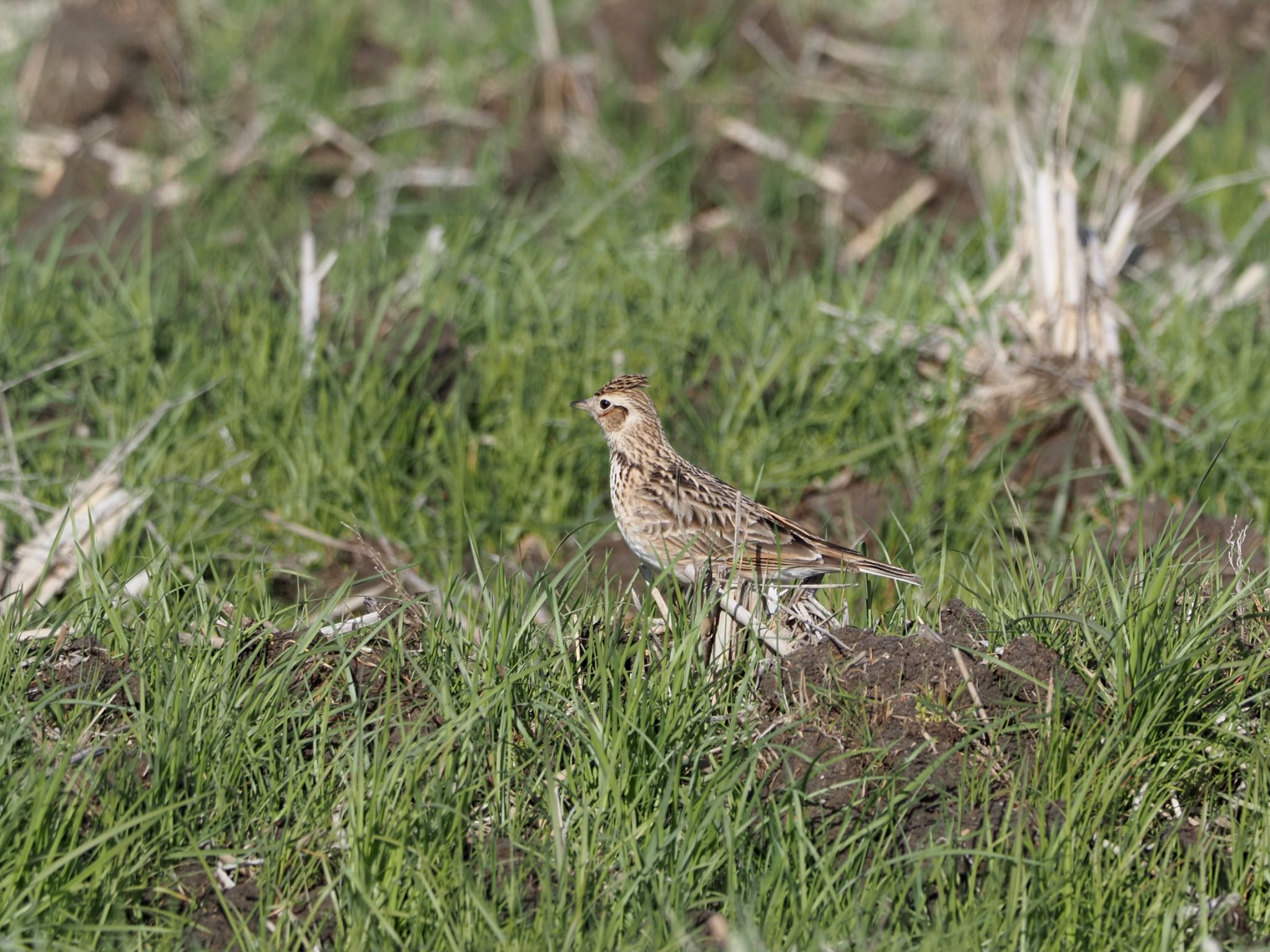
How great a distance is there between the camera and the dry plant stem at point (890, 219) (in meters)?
9.29

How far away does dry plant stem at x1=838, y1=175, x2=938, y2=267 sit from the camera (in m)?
9.29

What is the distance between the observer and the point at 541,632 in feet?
14.2

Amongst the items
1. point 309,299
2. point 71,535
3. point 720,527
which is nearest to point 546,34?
point 309,299

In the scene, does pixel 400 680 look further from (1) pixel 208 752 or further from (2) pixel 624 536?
(2) pixel 624 536

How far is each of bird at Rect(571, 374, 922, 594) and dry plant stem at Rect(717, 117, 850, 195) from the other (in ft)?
16.0

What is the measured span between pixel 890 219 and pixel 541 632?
5.76 meters

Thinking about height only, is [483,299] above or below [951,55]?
below

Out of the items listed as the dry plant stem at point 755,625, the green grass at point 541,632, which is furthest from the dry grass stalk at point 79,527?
the dry plant stem at point 755,625

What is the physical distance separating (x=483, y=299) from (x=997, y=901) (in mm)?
4585

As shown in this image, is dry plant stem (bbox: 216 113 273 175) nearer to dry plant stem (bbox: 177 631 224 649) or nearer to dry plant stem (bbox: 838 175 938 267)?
dry plant stem (bbox: 838 175 938 267)

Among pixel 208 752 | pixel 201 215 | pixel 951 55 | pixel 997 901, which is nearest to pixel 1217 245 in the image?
pixel 951 55

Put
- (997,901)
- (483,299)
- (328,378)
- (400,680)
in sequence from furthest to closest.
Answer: (483,299), (328,378), (400,680), (997,901)

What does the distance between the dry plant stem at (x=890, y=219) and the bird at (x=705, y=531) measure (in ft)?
13.5

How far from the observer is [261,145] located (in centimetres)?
973
